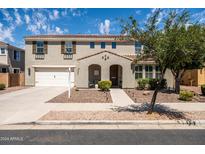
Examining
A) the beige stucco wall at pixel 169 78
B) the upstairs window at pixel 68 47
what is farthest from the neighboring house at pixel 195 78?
the upstairs window at pixel 68 47

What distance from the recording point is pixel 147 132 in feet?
22.7

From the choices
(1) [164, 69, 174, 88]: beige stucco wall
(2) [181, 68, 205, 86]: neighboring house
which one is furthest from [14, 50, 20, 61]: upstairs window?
(2) [181, 68, 205, 86]: neighboring house

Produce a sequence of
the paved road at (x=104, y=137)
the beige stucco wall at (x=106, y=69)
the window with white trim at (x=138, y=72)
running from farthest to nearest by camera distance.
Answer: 1. the window with white trim at (x=138, y=72)
2. the beige stucco wall at (x=106, y=69)
3. the paved road at (x=104, y=137)

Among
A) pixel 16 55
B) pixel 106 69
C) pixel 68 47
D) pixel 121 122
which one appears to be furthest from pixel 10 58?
pixel 121 122

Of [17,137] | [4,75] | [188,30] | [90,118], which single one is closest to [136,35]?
[188,30]

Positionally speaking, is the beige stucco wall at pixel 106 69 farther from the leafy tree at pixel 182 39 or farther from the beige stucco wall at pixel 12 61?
the leafy tree at pixel 182 39

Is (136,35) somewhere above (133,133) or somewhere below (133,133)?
above

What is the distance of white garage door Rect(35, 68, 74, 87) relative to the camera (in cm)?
2464

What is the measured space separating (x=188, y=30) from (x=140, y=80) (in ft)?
42.0

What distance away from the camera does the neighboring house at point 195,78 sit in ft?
83.0

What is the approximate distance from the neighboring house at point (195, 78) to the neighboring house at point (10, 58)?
24.5m

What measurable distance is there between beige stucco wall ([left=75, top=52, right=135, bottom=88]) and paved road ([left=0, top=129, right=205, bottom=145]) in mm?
14420
